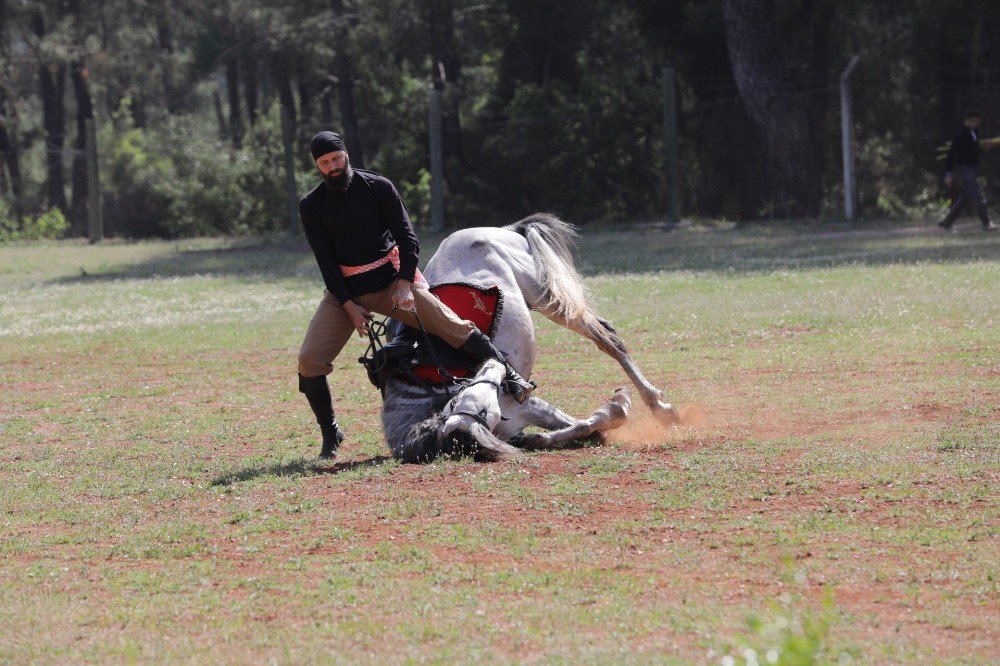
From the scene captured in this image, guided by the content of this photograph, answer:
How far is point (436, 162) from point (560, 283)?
65.6ft

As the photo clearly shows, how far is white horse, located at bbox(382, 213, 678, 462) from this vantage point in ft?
25.6

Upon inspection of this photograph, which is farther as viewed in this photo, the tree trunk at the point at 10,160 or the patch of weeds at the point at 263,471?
the tree trunk at the point at 10,160

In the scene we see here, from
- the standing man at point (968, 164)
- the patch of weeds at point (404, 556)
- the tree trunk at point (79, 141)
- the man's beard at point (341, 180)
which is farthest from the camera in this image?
the tree trunk at point (79, 141)

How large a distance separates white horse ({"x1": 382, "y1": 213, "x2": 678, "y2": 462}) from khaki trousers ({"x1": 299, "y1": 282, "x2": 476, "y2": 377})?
33cm

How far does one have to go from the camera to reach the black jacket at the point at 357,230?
26.5ft

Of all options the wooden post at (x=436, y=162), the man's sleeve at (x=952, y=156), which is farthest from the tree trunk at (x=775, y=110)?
the wooden post at (x=436, y=162)

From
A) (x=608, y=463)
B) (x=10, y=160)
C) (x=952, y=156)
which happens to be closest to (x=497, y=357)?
(x=608, y=463)

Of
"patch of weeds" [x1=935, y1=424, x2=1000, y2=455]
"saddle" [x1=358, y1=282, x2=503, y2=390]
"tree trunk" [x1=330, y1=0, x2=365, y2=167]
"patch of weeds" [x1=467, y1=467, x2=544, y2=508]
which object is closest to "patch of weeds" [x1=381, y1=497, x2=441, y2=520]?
"patch of weeds" [x1=467, y1=467, x2=544, y2=508]

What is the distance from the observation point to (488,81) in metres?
37.9

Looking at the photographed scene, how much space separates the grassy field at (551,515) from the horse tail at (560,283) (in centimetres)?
64

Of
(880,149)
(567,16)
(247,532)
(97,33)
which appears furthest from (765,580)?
(97,33)

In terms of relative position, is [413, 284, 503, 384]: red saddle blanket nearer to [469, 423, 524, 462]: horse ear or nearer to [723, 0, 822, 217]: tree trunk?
[469, 423, 524, 462]: horse ear

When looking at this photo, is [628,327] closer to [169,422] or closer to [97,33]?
[169,422]

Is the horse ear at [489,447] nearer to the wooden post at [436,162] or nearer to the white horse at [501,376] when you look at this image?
the white horse at [501,376]
